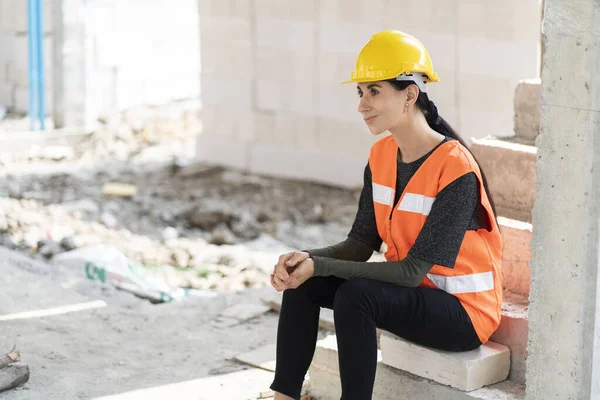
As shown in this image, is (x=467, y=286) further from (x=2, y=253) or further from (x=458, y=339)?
(x=2, y=253)

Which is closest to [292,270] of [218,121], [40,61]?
[218,121]

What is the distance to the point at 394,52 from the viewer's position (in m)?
3.48

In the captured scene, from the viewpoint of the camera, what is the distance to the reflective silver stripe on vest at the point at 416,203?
347 cm

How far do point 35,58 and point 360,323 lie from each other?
26.0 feet

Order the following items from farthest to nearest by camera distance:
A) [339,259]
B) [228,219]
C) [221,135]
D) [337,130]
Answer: [221,135] → [337,130] → [228,219] → [339,259]

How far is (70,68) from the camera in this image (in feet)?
34.7

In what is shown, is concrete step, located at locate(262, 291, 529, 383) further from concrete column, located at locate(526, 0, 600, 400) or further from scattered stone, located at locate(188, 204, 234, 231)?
scattered stone, located at locate(188, 204, 234, 231)

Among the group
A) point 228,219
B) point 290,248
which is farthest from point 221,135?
point 290,248

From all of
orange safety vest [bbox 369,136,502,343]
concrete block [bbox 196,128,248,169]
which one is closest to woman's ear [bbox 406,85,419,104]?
orange safety vest [bbox 369,136,502,343]

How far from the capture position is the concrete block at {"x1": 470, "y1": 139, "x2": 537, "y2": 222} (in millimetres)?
4211

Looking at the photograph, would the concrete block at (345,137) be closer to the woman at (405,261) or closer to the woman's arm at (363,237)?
the woman's arm at (363,237)

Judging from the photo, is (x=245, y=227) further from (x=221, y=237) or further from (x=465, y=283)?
(x=465, y=283)

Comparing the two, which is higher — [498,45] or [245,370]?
[498,45]

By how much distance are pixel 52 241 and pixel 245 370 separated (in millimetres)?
2462
